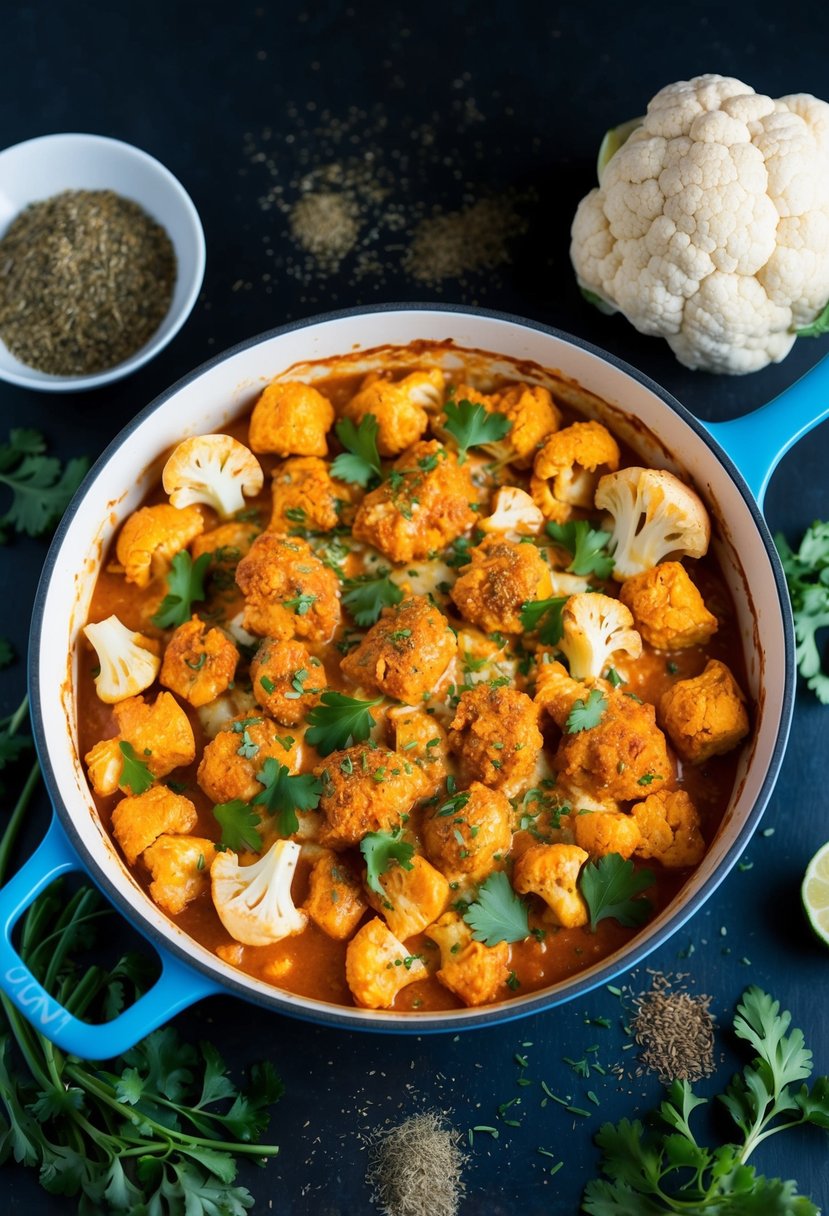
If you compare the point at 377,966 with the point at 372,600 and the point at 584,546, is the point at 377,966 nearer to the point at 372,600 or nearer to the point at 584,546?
the point at 372,600

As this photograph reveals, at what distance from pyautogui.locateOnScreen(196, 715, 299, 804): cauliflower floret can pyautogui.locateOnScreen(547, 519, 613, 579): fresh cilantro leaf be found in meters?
1.03

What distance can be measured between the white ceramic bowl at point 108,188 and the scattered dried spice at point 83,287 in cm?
5

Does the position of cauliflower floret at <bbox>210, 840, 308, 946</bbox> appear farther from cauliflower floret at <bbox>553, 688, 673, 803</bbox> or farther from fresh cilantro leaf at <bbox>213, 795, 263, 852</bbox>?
cauliflower floret at <bbox>553, 688, 673, 803</bbox>

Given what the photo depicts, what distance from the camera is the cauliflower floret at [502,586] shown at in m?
3.62

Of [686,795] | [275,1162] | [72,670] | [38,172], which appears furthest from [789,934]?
[38,172]

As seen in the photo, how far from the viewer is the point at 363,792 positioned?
11.4 feet

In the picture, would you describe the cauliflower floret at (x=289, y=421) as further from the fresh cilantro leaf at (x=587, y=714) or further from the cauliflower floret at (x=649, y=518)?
the fresh cilantro leaf at (x=587, y=714)

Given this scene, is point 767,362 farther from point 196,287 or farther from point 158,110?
point 158,110

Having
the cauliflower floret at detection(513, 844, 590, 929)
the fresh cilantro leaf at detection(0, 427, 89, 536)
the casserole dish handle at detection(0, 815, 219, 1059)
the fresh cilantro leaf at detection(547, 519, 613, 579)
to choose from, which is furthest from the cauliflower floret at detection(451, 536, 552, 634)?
the fresh cilantro leaf at detection(0, 427, 89, 536)

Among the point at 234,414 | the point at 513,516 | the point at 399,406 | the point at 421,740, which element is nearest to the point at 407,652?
the point at 421,740

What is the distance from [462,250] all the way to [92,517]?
1643 millimetres

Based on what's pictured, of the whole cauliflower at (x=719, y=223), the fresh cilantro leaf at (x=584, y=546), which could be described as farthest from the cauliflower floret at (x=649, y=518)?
the whole cauliflower at (x=719, y=223)

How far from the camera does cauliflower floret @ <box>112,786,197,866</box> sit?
3.59 meters

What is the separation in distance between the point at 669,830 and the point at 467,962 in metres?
0.70
